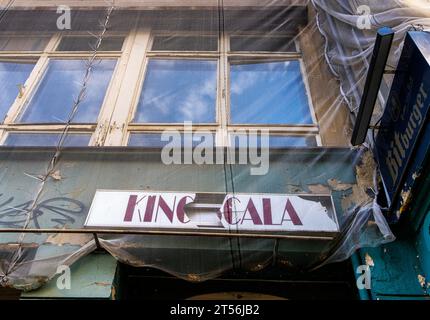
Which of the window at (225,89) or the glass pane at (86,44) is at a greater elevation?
the glass pane at (86,44)

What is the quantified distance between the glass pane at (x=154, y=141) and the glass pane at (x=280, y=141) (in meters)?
0.25

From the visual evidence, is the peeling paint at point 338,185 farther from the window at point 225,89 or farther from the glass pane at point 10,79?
the glass pane at point 10,79

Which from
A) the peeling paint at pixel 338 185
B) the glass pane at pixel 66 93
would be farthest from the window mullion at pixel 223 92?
the glass pane at pixel 66 93

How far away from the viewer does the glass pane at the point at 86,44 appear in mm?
6488

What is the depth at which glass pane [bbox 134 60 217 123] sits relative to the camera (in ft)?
17.7

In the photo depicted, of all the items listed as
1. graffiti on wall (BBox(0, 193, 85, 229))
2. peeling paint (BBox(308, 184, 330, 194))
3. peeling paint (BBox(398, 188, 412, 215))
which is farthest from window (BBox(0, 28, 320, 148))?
peeling paint (BBox(398, 188, 412, 215))

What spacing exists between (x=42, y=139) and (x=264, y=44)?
10.5ft

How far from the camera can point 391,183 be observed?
384 cm


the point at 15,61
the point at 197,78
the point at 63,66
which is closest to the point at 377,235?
the point at 197,78

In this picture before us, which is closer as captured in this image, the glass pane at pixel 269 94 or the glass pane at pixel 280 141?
the glass pane at pixel 280 141

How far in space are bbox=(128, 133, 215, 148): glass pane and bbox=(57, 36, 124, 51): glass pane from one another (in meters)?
1.92

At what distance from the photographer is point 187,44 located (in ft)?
21.4

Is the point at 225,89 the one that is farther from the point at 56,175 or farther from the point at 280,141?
the point at 56,175

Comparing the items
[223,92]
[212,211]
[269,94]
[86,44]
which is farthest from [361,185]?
[86,44]
